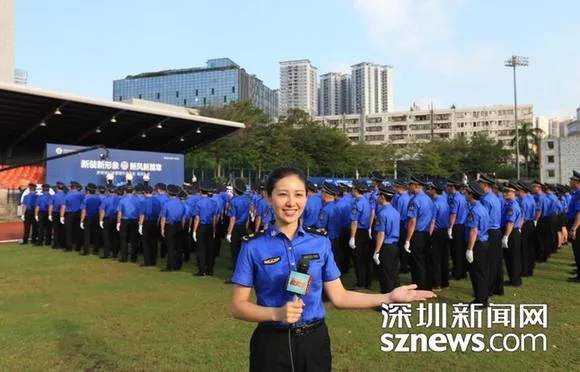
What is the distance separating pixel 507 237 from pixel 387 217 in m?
2.72

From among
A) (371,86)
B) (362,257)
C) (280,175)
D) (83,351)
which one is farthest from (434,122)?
(280,175)

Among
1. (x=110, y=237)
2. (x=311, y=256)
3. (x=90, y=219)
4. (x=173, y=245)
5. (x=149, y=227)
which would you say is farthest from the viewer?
(x=90, y=219)

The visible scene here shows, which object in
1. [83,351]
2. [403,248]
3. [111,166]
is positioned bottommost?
[83,351]

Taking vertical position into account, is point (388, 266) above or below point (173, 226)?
below

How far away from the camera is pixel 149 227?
11.3 meters

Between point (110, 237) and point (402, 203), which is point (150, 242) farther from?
point (402, 203)

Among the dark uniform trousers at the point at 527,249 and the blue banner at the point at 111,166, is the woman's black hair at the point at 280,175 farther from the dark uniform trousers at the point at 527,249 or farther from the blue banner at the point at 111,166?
the blue banner at the point at 111,166

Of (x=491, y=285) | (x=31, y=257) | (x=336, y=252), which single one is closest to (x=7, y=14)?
(x=31, y=257)

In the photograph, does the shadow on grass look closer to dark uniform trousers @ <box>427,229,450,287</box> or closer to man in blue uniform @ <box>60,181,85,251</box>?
dark uniform trousers @ <box>427,229,450,287</box>

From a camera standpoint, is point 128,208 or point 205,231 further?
point 128,208

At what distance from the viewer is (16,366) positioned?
4781 mm

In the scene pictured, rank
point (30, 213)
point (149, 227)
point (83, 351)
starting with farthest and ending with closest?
1. point (30, 213)
2. point (149, 227)
3. point (83, 351)

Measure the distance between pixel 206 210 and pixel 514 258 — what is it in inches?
224

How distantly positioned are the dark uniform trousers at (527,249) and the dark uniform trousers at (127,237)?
8207 millimetres
